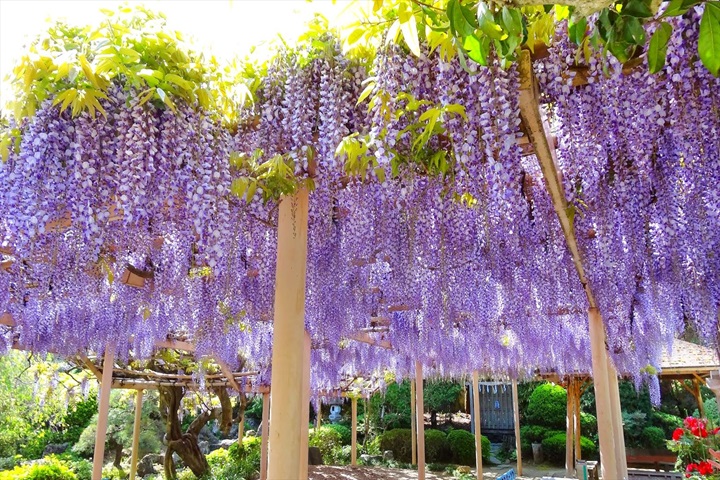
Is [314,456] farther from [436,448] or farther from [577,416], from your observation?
[577,416]

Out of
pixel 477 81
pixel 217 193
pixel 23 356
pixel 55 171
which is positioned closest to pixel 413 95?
pixel 477 81

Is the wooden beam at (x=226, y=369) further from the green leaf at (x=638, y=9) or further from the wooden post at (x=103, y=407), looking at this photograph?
the green leaf at (x=638, y=9)

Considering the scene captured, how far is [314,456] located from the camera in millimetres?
13258

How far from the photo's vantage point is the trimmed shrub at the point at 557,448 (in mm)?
13297

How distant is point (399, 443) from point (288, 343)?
13.0 m

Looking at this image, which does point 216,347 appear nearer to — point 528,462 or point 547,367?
point 547,367

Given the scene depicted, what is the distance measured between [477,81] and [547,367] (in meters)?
9.45

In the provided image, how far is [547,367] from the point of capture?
10602 mm

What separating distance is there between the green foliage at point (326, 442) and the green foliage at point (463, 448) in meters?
2.95

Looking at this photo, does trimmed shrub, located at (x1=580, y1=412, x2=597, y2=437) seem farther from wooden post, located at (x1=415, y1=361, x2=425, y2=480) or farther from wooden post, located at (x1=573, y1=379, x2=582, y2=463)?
wooden post, located at (x1=415, y1=361, x2=425, y2=480)

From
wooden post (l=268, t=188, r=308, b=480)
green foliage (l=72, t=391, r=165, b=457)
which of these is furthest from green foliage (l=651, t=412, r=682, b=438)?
wooden post (l=268, t=188, r=308, b=480)

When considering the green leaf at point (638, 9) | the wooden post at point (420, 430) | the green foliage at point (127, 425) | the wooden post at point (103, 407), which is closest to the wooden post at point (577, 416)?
the wooden post at point (420, 430)

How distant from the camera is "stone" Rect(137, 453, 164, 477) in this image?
12.0 meters

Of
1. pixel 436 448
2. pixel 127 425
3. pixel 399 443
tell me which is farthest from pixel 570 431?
pixel 127 425
